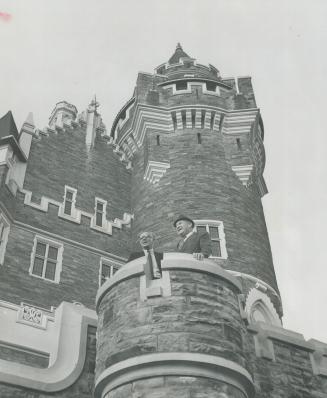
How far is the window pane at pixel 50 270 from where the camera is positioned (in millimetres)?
16594

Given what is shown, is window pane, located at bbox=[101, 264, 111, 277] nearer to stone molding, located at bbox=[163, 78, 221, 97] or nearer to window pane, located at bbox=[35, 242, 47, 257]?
window pane, located at bbox=[35, 242, 47, 257]

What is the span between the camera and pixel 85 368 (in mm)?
9797

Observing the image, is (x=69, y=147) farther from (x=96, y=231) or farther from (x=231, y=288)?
(x=231, y=288)

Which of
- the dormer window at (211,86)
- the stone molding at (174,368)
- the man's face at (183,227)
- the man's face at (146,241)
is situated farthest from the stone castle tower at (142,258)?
the man's face at (183,227)

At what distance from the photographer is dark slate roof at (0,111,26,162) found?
1817cm

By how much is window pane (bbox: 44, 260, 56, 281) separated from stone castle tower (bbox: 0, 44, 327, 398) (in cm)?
4

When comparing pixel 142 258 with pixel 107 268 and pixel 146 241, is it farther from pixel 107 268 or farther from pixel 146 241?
pixel 107 268

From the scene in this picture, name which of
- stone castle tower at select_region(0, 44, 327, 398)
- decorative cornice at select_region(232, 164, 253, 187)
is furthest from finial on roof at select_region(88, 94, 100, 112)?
decorative cornice at select_region(232, 164, 253, 187)

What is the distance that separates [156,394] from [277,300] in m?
10.3

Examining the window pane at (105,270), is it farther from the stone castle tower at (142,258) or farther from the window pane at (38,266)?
the window pane at (38,266)

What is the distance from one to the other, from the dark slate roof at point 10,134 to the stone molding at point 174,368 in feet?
38.8

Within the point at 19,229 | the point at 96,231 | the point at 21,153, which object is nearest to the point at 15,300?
the point at 19,229

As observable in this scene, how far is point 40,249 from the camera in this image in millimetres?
17078

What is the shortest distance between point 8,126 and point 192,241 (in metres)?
11.8
